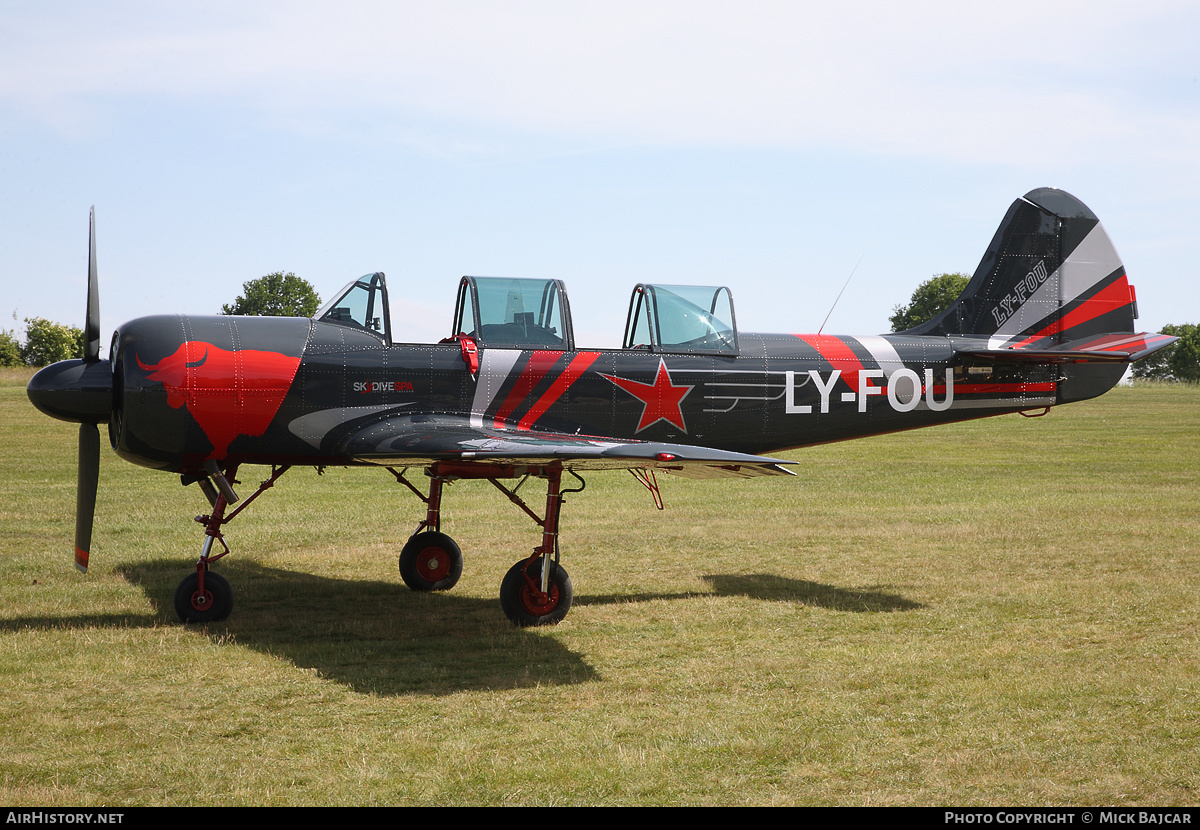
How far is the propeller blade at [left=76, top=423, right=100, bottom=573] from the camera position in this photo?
30.2 ft

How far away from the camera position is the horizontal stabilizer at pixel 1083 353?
35.8ft

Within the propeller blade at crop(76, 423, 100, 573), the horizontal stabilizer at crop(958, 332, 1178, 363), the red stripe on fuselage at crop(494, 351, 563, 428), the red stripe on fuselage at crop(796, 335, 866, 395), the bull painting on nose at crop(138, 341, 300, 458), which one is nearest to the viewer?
the bull painting on nose at crop(138, 341, 300, 458)

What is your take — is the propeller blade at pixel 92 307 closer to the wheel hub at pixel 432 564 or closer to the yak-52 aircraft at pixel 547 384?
the yak-52 aircraft at pixel 547 384

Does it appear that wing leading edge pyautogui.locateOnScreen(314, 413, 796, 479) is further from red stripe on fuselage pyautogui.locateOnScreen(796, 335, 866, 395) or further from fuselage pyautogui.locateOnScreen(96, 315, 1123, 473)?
red stripe on fuselage pyautogui.locateOnScreen(796, 335, 866, 395)

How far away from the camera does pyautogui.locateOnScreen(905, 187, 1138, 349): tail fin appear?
11625 millimetres

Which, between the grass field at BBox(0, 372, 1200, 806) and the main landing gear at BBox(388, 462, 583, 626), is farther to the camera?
the main landing gear at BBox(388, 462, 583, 626)

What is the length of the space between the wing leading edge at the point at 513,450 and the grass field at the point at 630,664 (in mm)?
1526

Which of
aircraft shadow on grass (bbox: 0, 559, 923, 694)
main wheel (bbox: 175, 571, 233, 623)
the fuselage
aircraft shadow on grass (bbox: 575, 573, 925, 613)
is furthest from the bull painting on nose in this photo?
aircraft shadow on grass (bbox: 575, 573, 925, 613)

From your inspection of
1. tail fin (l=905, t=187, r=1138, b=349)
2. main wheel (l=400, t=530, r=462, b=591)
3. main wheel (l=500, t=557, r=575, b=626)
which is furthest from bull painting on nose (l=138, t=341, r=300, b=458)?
tail fin (l=905, t=187, r=1138, b=349)

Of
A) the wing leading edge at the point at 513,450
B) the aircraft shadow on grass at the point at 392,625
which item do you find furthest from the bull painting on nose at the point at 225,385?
the aircraft shadow on grass at the point at 392,625

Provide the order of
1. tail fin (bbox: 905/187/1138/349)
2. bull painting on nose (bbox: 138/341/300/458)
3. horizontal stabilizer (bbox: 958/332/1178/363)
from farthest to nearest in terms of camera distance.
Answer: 1. tail fin (bbox: 905/187/1138/349)
2. horizontal stabilizer (bbox: 958/332/1178/363)
3. bull painting on nose (bbox: 138/341/300/458)

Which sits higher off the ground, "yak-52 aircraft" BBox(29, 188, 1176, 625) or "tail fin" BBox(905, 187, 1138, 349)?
"tail fin" BBox(905, 187, 1138, 349)

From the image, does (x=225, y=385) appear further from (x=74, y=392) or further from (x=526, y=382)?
(x=526, y=382)

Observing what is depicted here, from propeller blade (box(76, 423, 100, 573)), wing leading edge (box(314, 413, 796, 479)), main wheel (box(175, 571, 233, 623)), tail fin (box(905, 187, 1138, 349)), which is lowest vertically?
main wheel (box(175, 571, 233, 623))
